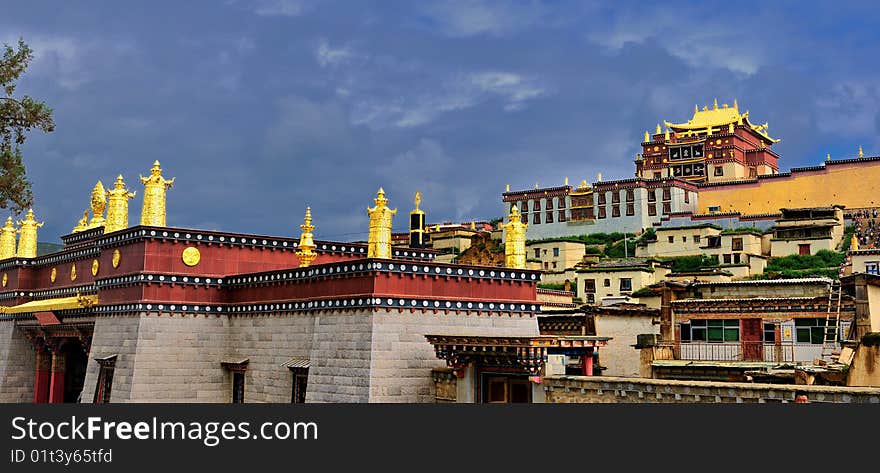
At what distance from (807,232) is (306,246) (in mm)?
49464

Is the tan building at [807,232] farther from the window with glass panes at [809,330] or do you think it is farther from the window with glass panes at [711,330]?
the window with glass panes at [809,330]

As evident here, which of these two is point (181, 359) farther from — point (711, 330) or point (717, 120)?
point (717, 120)

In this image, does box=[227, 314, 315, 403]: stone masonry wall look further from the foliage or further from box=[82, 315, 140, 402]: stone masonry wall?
the foliage

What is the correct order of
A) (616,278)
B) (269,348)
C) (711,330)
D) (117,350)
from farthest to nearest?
(616,278), (711,330), (117,350), (269,348)

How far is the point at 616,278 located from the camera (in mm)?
61156

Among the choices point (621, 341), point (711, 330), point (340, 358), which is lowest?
point (340, 358)

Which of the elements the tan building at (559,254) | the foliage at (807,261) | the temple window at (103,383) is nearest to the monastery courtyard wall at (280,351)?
the temple window at (103,383)

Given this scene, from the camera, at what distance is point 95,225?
37406mm

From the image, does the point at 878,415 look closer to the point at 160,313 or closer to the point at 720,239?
the point at 160,313

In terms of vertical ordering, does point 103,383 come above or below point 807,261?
below

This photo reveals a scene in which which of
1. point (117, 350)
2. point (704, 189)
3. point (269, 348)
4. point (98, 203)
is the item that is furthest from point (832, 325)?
point (704, 189)

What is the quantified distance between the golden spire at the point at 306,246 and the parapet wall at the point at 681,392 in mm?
10394

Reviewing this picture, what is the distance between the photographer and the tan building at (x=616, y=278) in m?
60.5

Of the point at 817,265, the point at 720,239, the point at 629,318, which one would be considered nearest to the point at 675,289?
the point at 629,318
